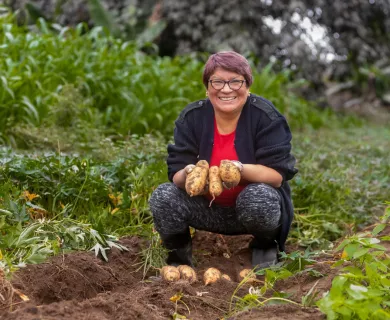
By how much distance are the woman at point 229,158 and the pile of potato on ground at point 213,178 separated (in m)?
0.08

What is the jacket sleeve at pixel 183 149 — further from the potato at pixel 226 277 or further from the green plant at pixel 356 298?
the green plant at pixel 356 298

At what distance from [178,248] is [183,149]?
514 millimetres

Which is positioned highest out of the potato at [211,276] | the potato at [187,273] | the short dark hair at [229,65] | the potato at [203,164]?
the short dark hair at [229,65]

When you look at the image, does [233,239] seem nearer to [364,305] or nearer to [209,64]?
[209,64]

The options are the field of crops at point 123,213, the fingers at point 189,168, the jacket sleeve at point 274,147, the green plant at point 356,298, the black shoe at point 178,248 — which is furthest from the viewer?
the black shoe at point 178,248

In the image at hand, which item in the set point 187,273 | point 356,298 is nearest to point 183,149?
point 187,273

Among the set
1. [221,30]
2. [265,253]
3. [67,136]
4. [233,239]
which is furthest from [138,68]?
[265,253]

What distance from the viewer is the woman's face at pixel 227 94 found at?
11.0 ft

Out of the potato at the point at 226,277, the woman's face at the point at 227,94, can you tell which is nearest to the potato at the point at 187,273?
the potato at the point at 226,277

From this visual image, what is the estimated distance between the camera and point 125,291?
322 centimetres

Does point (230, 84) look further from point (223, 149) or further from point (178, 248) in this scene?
point (178, 248)

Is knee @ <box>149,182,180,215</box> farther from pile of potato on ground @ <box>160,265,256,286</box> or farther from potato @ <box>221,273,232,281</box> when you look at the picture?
potato @ <box>221,273,232,281</box>

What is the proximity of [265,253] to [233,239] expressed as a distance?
0.48 meters

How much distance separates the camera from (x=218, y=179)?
3.22 meters
